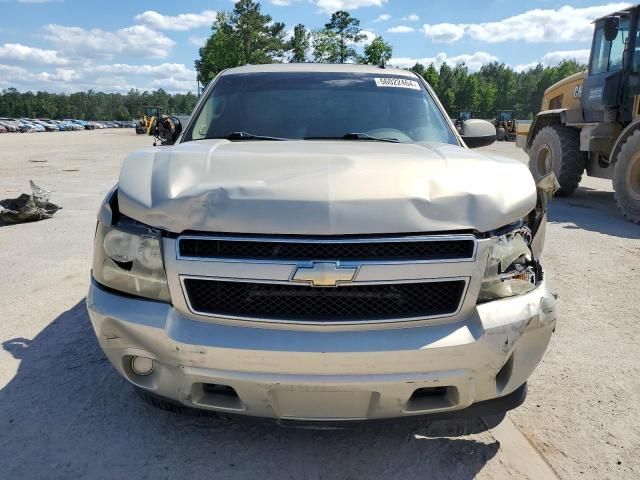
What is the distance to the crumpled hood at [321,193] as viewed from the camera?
1.81 m

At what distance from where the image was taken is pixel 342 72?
3.69 m

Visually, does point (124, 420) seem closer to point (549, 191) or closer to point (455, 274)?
point (455, 274)

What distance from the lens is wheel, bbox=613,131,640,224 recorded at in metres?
7.45

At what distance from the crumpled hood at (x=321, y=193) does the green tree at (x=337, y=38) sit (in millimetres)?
58281

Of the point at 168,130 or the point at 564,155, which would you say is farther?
the point at 564,155

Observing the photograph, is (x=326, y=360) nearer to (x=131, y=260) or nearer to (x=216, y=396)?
(x=216, y=396)

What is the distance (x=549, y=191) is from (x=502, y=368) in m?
1.66

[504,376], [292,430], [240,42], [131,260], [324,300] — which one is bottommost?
[292,430]

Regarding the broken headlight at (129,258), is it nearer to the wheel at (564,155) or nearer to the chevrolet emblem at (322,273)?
the chevrolet emblem at (322,273)

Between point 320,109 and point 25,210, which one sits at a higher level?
point 320,109

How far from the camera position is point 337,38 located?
197 feet

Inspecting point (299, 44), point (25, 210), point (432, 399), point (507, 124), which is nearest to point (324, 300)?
point (432, 399)

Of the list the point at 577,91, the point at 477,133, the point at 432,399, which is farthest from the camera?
the point at 577,91

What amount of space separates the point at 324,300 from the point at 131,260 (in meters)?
0.78
